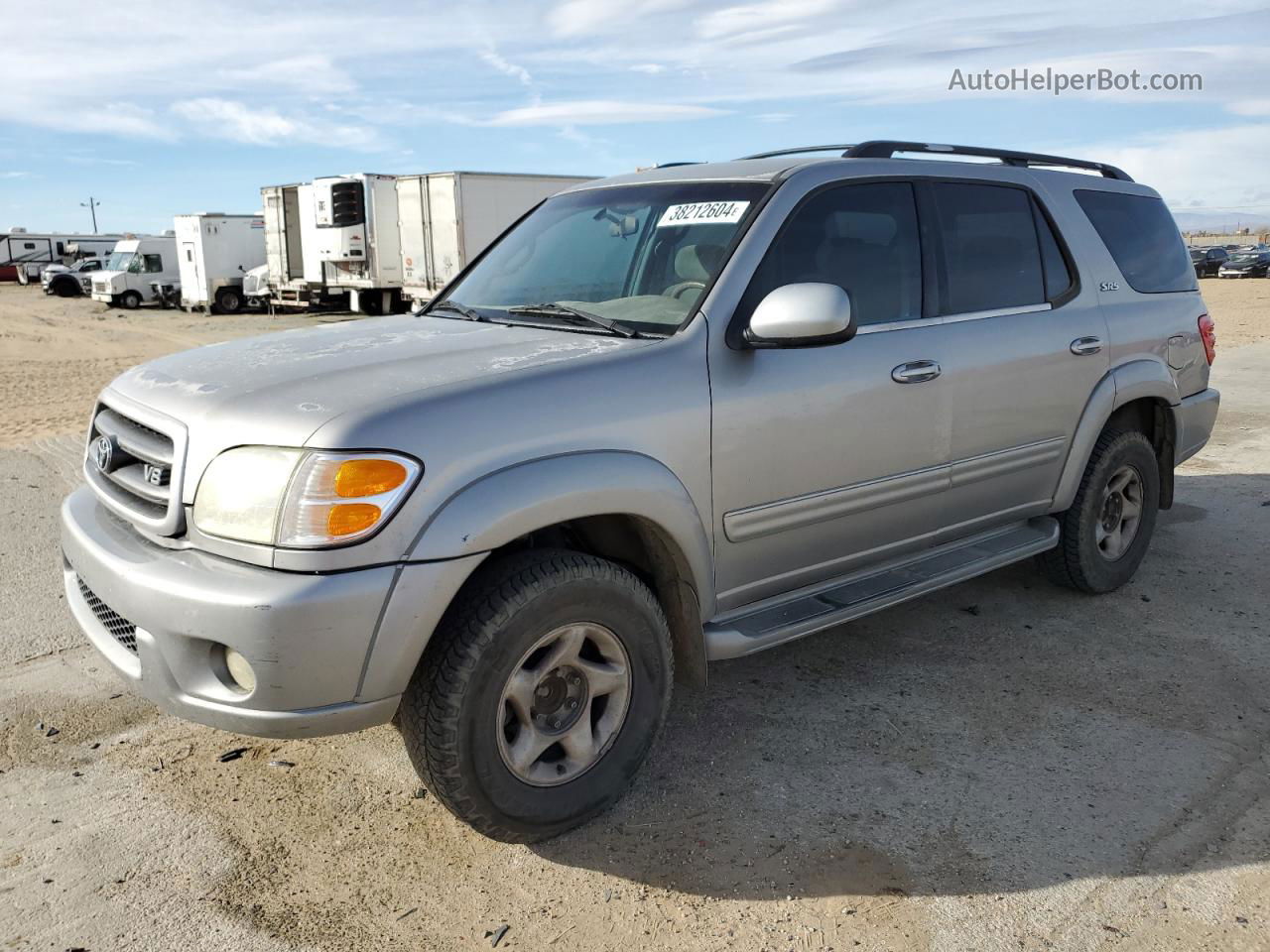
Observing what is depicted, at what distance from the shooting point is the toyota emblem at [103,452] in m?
3.08

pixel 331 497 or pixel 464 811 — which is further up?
pixel 331 497

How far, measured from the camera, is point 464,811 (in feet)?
9.24

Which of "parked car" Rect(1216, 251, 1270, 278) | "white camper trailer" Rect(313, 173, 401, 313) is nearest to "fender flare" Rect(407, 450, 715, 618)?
"white camper trailer" Rect(313, 173, 401, 313)

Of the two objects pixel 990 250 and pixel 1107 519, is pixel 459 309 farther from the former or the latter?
pixel 1107 519

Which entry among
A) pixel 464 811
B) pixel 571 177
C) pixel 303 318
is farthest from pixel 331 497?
pixel 303 318

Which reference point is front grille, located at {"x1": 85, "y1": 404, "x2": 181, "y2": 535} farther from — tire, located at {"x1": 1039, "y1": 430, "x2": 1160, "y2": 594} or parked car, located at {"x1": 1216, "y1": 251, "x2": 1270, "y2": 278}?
parked car, located at {"x1": 1216, "y1": 251, "x2": 1270, "y2": 278}

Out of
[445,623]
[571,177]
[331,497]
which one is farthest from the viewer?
[571,177]

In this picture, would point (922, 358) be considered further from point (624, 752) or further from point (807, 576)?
point (624, 752)

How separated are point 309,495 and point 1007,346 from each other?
2762 mm

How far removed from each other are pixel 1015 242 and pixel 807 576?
1.76m

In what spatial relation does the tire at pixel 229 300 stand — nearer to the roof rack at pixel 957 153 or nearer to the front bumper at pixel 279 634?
the roof rack at pixel 957 153

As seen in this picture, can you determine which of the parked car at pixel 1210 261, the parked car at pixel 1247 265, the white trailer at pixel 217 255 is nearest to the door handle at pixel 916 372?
the white trailer at pixel 217 255

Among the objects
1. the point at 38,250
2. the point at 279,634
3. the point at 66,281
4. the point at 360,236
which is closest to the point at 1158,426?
the point at 279,634

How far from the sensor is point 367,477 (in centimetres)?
254
